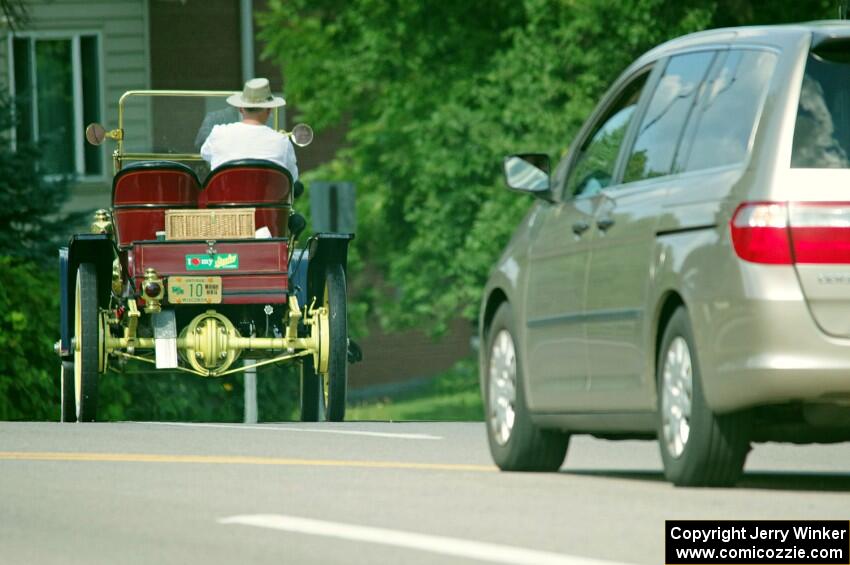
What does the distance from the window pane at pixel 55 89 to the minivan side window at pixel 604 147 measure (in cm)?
2493

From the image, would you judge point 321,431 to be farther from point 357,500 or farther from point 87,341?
point 357,500

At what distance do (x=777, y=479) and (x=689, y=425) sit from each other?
3.71ft

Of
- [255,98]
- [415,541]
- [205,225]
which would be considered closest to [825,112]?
[415,541]

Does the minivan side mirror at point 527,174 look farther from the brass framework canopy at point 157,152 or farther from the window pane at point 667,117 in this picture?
the brass framework canopy at point 157,152

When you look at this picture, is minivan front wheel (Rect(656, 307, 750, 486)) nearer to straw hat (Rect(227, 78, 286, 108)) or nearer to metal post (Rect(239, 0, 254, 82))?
straw hat (Rect(227, 78, 286, 108))

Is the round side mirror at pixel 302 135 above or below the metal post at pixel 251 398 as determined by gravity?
above

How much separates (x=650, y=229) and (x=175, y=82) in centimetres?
2728

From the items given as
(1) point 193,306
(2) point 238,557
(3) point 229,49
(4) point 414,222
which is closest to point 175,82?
(3) point 229,49

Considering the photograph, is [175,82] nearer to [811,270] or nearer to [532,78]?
[532,78]

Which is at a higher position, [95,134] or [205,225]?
[95,134]

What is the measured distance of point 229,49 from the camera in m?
37.5

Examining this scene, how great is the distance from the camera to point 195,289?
15.7 meters

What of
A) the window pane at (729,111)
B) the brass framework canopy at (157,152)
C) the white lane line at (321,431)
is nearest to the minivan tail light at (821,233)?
the window pane at (729,111)

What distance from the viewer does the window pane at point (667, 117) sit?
10422mm
